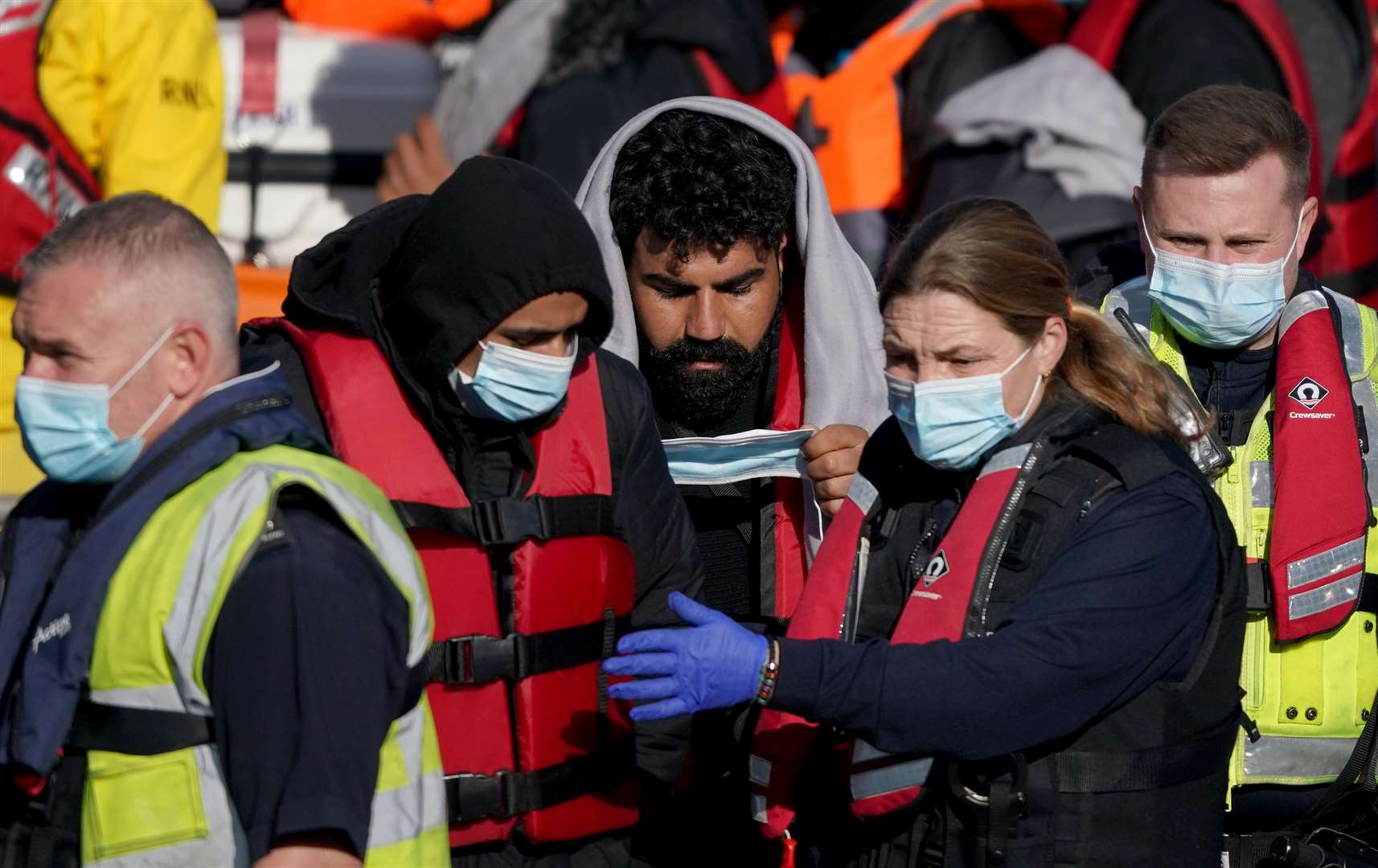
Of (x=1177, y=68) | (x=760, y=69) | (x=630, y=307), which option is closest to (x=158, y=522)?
(x=630, y=307)

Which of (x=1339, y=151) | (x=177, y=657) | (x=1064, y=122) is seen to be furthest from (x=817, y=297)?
(x=1339, y=151)

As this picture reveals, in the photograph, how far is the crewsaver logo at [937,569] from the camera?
2766 millimetres

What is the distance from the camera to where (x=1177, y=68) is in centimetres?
578

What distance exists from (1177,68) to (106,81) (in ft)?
10.6

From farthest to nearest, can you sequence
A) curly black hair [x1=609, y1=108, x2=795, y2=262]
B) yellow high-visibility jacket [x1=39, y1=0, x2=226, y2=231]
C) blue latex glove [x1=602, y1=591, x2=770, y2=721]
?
yellow high-visibility jacket [x1=39, y1=0, x2=226, y2=231], curly black hair [x1=609, y1=108, x2=795, y2=262], blue latex glove [x1=602, y1=591, x2=770, y2=721]

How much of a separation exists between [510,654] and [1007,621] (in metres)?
0.77

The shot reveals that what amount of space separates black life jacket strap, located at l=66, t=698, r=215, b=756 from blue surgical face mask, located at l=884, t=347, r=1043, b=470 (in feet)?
3.82

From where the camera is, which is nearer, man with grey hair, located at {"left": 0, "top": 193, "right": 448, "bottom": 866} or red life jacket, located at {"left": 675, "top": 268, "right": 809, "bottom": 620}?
man with grey hair, located at {"left": 0, "top": 193, "right": 448, "bottom": 866}

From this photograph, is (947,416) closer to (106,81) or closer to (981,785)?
(981,785)

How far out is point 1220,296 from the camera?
3.34 m

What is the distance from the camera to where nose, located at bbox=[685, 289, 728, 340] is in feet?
11.8

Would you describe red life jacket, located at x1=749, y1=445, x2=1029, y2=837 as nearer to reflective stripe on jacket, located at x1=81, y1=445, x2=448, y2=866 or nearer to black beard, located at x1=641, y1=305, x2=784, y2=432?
black beard, located at x1=641, y1=305, x2=784, y2=432

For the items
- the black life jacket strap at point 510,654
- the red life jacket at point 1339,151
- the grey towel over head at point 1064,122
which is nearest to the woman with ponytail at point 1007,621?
the black life jacket strap at point 510,654

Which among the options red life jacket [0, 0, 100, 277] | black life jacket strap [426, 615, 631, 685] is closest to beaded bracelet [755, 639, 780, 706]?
black life jacket strap [426, 615, 631, 685]
